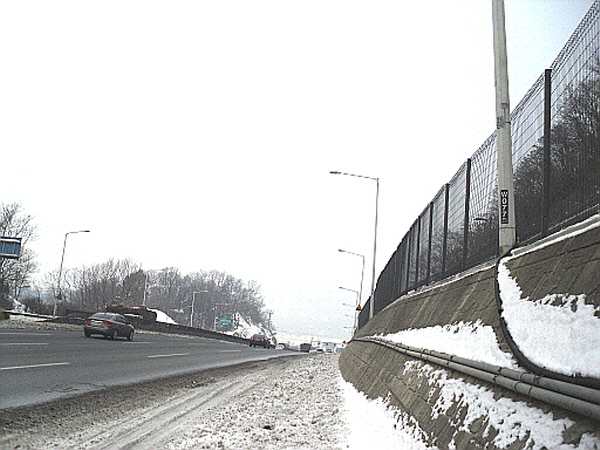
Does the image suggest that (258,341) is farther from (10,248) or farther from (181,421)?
(181,421)

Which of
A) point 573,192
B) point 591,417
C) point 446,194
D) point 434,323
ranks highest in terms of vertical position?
point 446,194

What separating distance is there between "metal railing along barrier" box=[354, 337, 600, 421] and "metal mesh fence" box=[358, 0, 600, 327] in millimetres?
2100

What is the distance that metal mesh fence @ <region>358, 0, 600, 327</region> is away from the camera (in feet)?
19.8

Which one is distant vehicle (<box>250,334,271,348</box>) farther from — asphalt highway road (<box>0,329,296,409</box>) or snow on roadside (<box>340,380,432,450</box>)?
snow on roadside (<box>340,380,432,450</box>)

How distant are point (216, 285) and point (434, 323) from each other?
185954 mm

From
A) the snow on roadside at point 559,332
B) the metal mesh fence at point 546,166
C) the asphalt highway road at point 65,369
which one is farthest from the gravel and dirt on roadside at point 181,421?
the metal mesh fence at point 546,166

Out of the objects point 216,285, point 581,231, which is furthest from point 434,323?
point 216,285

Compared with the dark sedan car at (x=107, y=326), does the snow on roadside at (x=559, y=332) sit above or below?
above

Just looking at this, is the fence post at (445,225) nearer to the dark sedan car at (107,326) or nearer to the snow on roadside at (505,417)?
the snow on roadside at (505,417)

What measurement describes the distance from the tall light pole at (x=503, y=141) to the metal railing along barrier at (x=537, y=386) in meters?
2.55

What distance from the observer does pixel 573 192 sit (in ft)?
20.7

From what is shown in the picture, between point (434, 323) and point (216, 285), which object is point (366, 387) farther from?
point (216, 285)

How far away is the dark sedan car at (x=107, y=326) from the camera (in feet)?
95.9

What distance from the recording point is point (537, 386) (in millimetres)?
3447
